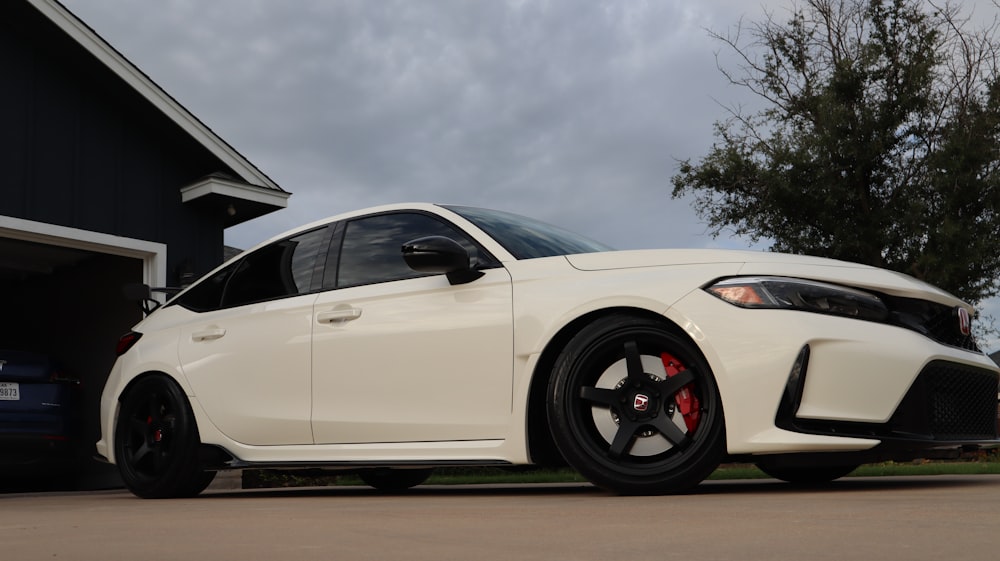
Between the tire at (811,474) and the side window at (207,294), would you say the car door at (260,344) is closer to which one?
the side window at (207,294)

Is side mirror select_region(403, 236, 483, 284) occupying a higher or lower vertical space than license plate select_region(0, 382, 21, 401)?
higher

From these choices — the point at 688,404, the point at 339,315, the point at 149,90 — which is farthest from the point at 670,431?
the point at 149,90

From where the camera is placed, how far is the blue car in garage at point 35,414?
826 centimetres

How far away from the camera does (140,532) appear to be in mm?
3500

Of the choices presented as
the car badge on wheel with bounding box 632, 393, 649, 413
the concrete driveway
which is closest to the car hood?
the car badge on wheel with bounding box 632, 393, 649, 413

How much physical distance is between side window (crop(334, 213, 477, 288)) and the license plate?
13.4 ft

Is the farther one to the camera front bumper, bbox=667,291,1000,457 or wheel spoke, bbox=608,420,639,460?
wheel spoke, bbox=608,420,639,460

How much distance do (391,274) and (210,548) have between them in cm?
265

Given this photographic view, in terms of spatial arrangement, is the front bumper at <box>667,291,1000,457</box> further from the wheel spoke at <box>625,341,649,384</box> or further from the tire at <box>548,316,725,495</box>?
the wheel spoke at <box>625,341,649,384</box>

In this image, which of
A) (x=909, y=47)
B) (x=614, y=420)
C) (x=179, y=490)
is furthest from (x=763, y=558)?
(x=909, y=47)

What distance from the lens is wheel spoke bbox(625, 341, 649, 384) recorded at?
432 centimetres

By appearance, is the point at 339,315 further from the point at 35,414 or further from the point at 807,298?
the point at 35,414

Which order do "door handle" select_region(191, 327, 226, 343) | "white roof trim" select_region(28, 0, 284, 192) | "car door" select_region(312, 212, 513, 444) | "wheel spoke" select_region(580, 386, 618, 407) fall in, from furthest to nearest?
"white roof trim" select_region(28, 0, 284, 192), "door handle" select_region(191, 327, 226, 343), "car door" select_region(312, 212, 513, 444), "wheel spoke" select_region(580, 386, 618, 407)

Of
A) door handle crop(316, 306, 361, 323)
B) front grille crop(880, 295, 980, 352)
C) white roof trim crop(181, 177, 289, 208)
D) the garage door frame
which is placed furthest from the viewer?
white roof trim crop(181, 177, 289, 208)
